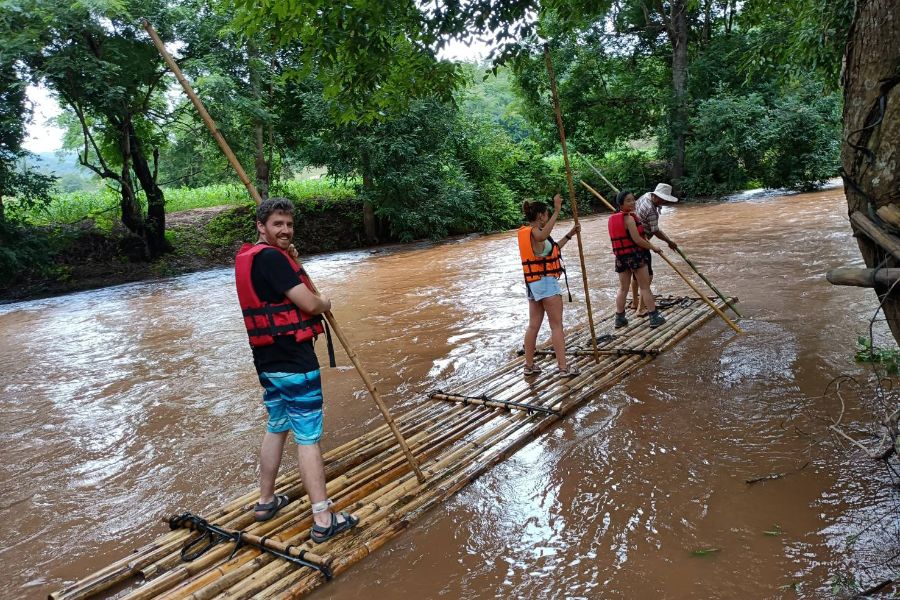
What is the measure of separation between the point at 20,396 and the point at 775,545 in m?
7.78

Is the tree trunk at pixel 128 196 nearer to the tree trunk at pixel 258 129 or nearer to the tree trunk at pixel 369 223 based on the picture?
the tree trunk at pixel 258 129

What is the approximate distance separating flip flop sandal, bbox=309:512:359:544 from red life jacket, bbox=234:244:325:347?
3.22ft

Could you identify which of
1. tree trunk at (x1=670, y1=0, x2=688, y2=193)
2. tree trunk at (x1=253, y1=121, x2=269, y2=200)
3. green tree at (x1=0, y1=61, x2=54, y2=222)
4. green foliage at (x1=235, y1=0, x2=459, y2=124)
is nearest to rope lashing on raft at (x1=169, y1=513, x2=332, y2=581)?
green foliage at (x1=235, y1=0, x2=459, y2=124)

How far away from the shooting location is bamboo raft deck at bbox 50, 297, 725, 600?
297cm

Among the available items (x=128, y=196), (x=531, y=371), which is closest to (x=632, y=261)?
(x=531, y=371)

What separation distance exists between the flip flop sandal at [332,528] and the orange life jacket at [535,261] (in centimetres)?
272

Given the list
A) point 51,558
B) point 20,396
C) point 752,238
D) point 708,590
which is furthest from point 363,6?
point 752,238

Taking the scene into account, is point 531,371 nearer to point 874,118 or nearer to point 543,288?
point 543,288

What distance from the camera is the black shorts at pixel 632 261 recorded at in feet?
22.1

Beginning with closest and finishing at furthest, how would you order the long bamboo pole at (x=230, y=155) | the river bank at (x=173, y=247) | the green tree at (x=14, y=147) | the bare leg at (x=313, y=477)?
the bare leg at (x=313, y=477) → the long bamboo pole at (x=230, y=155) → the green tree at (x=14, y=147) → the river bank at (x=173, y=247)

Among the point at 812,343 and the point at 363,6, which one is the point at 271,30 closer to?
the point at 363,6

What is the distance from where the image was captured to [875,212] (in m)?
2.72

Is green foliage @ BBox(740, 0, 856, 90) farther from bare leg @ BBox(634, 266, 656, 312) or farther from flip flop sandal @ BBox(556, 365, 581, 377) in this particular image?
flip flop sandal @ BBox(556, 365, 581, 377)

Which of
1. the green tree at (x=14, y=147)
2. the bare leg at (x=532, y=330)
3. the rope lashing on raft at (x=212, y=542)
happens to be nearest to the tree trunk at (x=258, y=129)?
the green tree at (x=14, y=147)
